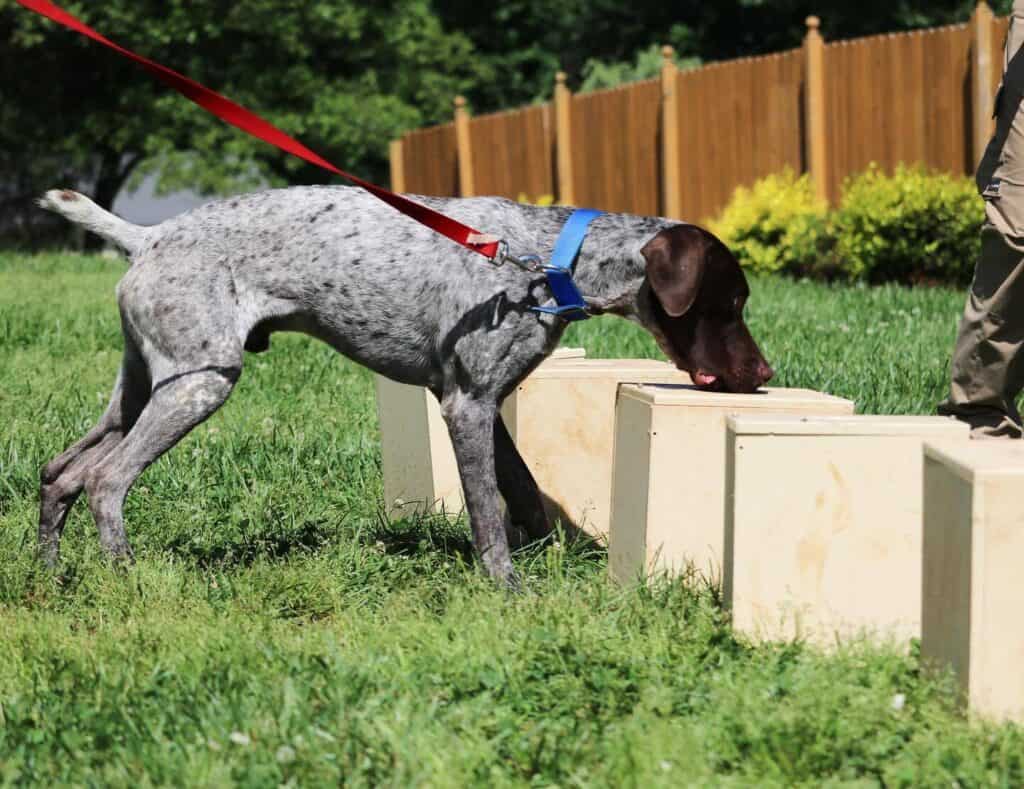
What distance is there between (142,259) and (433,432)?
4.23 feet

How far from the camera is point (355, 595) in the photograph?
4.35m

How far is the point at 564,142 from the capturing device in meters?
19.2

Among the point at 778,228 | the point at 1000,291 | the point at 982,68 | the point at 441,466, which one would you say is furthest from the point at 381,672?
the point at 778,228

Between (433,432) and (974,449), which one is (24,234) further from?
(974,449)

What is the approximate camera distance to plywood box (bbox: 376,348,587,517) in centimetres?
540

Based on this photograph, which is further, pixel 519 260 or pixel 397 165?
pixel 397 165

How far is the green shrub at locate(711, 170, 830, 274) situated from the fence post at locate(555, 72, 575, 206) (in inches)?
204

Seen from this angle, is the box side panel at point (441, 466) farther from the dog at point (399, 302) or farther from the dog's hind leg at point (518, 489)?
the dog at point (399, 302)

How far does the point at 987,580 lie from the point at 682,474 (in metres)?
1.21

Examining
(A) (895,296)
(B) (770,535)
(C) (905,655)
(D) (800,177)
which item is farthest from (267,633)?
(D) (800,177)

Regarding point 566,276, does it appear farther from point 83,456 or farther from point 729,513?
point 83,456

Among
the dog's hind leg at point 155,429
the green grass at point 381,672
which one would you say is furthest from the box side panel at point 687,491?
the dog's hind leg at point 155,429

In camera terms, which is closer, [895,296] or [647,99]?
[895,296]

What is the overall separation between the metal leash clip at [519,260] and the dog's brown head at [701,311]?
0.33 m
